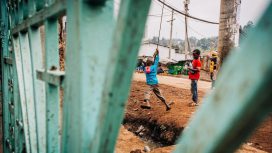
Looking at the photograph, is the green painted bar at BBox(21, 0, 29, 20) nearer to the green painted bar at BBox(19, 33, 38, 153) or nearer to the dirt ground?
the green painted bar at BBox(19, 33, 38, 153)

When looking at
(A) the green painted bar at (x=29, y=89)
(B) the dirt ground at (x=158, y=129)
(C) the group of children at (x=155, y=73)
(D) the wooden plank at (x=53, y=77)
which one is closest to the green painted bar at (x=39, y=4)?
(D) the wooden plank at (x=53, y=77)

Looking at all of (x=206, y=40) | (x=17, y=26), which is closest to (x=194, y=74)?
(x=17, y=26)

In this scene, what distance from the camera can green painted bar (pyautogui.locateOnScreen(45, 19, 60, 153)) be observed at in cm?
135

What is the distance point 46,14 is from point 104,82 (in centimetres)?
67

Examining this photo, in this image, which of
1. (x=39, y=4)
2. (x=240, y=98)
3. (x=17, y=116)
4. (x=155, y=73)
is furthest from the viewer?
(x=155, y=73)

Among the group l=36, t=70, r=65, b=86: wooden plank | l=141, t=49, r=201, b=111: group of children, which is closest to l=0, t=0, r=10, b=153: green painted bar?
l=36, t=70, r=65, b=86: wooden plank

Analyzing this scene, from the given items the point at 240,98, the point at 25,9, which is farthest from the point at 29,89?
the point at 240,98

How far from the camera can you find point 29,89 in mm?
1854

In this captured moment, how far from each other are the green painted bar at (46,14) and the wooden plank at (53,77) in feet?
0.84

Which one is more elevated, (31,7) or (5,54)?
(31,7)

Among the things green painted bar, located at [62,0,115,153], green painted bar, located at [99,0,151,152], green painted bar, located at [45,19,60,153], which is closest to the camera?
green painted bar, located at [99,0,151,152]

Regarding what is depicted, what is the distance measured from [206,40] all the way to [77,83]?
9934 centimetres

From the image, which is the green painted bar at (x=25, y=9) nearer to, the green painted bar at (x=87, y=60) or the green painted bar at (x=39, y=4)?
the green painted bar at (x=39, y=4)

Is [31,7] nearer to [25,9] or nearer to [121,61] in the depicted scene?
[25,9]
